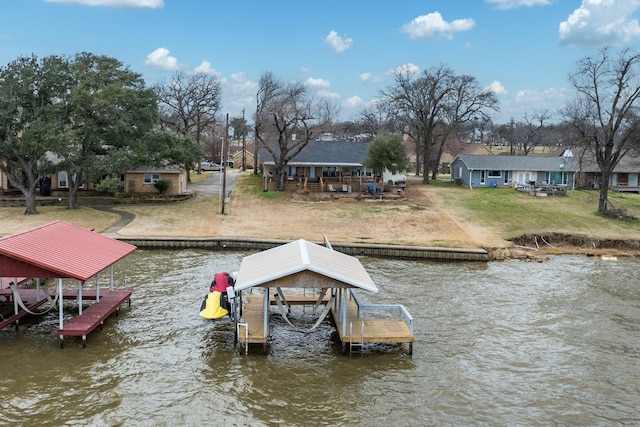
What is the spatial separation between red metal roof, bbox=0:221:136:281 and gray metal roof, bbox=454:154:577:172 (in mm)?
45365

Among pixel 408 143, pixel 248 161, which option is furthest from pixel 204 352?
pixel 408 143

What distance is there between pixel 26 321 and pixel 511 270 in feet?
69.6

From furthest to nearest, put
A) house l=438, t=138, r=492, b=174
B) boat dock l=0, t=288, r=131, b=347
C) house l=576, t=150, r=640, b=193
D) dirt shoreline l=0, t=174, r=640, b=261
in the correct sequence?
house l=438, t=138, r=492, b=174 → house l=576, t=150, r=640, b=193 → dirt shoreline l=0, t=174, r=640, b=261 → boat dock l=0, t=288, r=131, b=347

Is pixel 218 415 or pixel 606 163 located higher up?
pixel 606 163

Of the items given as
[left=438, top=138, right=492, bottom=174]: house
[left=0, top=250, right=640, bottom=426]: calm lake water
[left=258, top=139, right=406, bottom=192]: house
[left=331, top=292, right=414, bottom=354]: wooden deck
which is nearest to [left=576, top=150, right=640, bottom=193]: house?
[left=258, top=139, right=406, bottom=192]: house

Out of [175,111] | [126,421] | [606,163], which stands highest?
[175,111]

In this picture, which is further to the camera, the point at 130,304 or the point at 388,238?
the point at 388,238

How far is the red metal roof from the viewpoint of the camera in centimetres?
1455

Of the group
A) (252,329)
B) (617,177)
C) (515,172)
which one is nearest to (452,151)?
(617,177)

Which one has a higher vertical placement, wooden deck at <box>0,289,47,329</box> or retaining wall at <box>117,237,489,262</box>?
retaining wall at <box>117,237,489,262</box>

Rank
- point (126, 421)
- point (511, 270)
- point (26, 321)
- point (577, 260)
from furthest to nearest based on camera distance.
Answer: point (577, 260) → point (511, 270) → point (26, 321) → point (126, 421)

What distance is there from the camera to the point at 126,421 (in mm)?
11477

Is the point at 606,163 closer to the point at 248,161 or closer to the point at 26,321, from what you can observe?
the point at 26,321

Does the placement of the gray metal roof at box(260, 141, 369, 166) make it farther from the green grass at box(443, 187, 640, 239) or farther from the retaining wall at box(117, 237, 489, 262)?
the retaining wall at box(117, 237, 489, 262)
